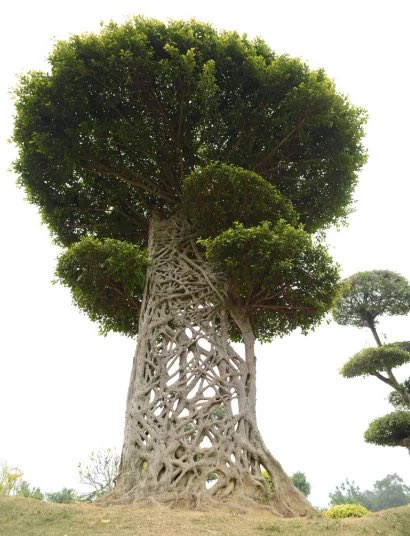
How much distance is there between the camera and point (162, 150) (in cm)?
909

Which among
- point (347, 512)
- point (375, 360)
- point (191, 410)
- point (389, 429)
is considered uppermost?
point (375, 360)

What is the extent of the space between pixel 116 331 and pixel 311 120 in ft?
18.9

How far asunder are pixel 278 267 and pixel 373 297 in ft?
35.7

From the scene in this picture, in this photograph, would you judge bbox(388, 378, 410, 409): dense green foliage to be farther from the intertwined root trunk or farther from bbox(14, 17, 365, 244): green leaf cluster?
the intertwined root trunk

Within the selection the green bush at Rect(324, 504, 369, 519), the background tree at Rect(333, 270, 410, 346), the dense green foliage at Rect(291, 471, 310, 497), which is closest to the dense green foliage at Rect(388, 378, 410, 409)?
the background tree at Rect(333, 270, 410, 346)

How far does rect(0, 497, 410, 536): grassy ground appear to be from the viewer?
4.39 metres

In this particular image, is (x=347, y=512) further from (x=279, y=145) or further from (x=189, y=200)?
(x=279, y=145)

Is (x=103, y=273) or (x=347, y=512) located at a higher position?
(x=103, y=273)

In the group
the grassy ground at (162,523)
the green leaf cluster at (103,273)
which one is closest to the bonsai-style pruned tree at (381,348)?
the green leaf cluster at (103,273)

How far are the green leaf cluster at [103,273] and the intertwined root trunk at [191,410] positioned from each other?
0.51m

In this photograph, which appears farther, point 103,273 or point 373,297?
point 373,297

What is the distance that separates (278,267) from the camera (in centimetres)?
680

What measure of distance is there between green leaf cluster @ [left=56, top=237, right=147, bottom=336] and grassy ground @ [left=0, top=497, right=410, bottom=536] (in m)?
3.41

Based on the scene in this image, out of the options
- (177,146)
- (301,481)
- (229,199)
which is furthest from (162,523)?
(301,481)
